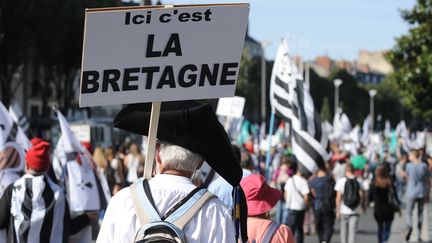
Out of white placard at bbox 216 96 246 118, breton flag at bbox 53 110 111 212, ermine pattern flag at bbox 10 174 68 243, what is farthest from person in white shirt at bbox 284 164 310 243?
ermine pattern flag at bbox 10 174 68 243

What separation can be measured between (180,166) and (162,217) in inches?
9.4

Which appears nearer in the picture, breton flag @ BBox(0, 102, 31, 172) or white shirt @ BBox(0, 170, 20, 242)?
white shirt @ BBox(0, 170, 20, 242)

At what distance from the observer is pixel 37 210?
728 centimetres

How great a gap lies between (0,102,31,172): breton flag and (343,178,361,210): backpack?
190 inches

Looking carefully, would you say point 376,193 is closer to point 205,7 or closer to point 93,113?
point 205,7

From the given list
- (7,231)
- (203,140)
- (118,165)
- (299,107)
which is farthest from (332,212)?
(203,140)

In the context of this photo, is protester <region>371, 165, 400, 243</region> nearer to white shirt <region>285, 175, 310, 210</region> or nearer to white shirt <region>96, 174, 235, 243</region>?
white shirt <region>285, 175, 310, 210</region>

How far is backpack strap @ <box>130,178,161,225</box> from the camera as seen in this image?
369 centimetres

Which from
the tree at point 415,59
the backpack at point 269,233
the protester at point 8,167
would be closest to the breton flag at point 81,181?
the protester at point 8,167

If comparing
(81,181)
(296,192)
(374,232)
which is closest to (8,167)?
(81,181)

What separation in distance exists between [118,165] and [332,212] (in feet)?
16.6

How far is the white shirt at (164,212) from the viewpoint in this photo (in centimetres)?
371

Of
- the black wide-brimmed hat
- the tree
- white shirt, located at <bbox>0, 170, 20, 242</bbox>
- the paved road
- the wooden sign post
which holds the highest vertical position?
the tree

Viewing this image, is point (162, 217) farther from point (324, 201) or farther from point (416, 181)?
point (416, 181)
